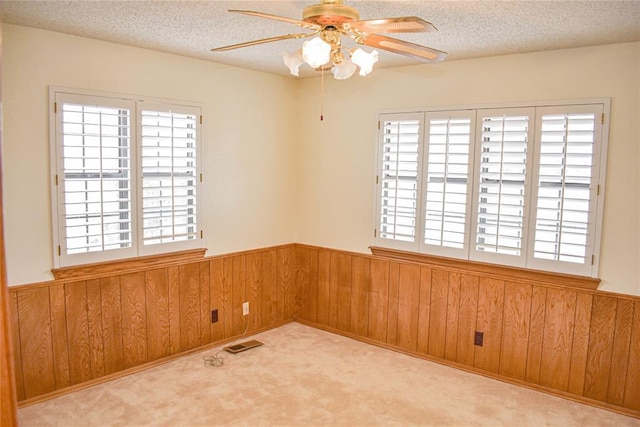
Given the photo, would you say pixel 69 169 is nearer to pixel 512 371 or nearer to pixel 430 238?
pixel 430 238

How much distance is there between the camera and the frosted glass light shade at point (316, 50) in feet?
Result: 6.61

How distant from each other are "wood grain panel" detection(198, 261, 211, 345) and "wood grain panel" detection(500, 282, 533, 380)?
8.10 ft

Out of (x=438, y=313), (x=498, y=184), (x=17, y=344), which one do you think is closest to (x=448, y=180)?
(x=498, y=184)

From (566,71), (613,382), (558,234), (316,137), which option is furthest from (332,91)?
(613,382)

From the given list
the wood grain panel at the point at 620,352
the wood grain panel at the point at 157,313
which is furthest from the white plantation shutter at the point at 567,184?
the wood grain panel at the point at 157,313

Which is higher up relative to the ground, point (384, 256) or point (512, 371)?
point (384, 256)

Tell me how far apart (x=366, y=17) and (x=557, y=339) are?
2.63 metres

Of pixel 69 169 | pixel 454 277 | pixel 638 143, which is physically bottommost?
pixel 454 277

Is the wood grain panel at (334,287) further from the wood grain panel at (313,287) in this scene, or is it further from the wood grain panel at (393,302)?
the wood grain panel at (393,302)

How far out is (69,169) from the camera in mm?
3281

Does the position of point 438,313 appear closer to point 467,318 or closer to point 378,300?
point 467,318

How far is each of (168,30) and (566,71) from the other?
2.73m

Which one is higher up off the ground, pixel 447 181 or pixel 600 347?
pixel 447 181

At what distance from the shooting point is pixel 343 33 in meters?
2.16
